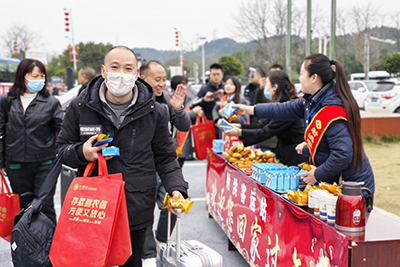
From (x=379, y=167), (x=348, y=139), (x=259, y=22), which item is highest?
(x=259, y=22)

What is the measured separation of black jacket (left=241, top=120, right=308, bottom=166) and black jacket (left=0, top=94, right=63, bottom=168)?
2.03 meters

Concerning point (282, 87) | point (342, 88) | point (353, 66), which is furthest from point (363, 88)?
point (353, 66)

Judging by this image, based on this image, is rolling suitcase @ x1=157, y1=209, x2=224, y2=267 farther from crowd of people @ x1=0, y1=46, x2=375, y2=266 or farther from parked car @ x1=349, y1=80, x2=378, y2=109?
A: parked car @ x1=349, y1=80, x2=378, y2=109

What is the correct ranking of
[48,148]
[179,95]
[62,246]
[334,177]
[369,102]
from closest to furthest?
[62,246] → [334,177] → [179,95] → [48,148] → [369,102]

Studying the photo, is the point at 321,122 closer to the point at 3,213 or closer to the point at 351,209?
the point at 351,209

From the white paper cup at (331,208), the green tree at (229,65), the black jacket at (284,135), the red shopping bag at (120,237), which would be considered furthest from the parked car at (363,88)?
the red shopping bag at (120,237)

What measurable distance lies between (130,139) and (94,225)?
1.70 ft

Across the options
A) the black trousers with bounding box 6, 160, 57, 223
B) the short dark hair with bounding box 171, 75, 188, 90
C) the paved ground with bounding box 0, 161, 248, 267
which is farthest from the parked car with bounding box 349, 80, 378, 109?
the black trousers with bounding box 6, 160, 57, 223

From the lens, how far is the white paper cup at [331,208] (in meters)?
2.20

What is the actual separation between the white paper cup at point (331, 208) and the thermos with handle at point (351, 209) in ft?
0.39

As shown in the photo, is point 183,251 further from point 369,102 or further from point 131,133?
point 369,102

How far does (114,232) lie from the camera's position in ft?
7.06

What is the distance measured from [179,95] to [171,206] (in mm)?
1434

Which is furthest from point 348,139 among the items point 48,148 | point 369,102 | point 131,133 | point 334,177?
point 369,102
